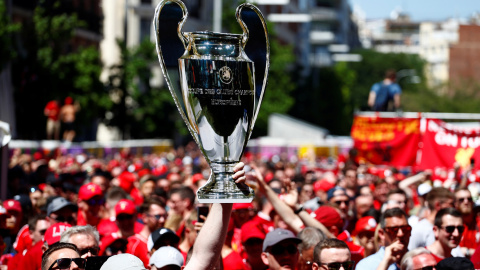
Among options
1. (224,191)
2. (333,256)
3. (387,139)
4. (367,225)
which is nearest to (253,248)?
(367,225)

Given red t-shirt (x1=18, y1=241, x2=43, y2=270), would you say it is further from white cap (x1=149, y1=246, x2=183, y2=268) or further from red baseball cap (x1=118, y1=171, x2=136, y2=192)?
red baseball cap (x1=118, y1=171, x2=136, y2=192)

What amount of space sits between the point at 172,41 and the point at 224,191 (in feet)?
2.82

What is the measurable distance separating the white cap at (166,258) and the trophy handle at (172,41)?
1.66m

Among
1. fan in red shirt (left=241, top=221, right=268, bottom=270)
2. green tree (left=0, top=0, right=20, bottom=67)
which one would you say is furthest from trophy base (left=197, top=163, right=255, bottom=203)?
green tree (left=0, top=0, right=20, bottom=67)

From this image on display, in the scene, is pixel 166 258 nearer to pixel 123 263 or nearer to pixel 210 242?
pixel 123 263

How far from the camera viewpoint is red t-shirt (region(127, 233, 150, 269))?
24.2 feet

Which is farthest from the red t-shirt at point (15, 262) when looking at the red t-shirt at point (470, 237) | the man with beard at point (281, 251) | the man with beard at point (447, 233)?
the red t-shirt at point (470, 237)

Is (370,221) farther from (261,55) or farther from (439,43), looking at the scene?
(439,43)

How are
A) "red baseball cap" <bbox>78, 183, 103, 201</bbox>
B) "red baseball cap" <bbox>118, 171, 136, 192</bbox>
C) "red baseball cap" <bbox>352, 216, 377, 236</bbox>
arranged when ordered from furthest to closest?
"red baseball cap" <bbox>118, 171, 136, 192</bbox> → "red baseball cap" <bbox>78, 183, 103, 201</bbox> → "red baseball cap" <bbox>352, 216, 377, 236</bbox>

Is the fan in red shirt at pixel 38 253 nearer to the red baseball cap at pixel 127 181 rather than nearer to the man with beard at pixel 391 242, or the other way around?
the man with beard at pixel 391 242

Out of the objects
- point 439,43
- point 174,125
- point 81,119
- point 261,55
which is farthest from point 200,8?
point 439,43

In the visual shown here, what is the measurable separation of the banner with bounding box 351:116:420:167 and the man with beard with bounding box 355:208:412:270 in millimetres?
9549

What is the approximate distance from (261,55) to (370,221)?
3.51m

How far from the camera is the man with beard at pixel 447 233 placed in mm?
6934
